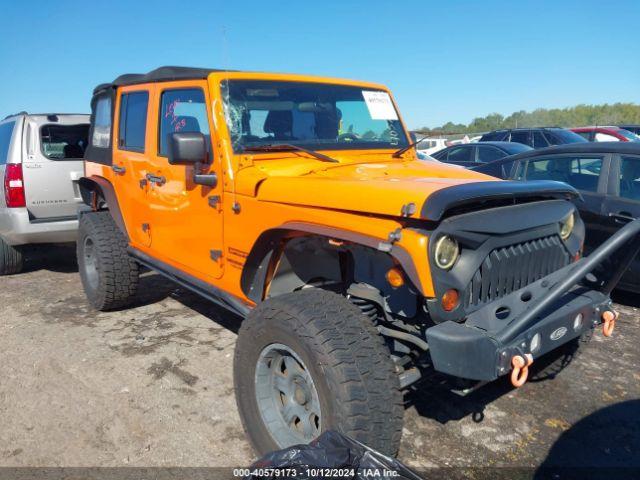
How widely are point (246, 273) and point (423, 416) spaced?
1373mm

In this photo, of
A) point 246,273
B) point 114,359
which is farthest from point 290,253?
point 114,359

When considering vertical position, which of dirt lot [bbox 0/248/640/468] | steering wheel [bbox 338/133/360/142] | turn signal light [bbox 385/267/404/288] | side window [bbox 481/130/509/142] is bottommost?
dirt lot [bbox 0/248/640/468]

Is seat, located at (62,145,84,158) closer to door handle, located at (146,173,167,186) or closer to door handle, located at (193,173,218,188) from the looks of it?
door handle, located at (146,173,167,186)

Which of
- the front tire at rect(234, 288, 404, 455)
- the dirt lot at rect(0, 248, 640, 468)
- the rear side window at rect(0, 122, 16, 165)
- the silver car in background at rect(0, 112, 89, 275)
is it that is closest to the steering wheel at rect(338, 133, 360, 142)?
the front tire at rect(234, 288, 404, 455)

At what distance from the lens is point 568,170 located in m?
5.35

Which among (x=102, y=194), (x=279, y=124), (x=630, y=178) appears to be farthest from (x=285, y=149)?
(x=630, y=178)

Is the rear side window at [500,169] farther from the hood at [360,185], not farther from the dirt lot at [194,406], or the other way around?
the hood at [360,185]

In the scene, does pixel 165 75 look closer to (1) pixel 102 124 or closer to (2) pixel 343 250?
(1) pixel 102 124

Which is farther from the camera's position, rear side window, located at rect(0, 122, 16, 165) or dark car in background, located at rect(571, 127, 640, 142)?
dark car in background, located at rect(571, 127, 640, 142)

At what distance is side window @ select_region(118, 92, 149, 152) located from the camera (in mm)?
4164

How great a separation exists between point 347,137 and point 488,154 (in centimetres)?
676

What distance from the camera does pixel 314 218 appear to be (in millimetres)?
2635

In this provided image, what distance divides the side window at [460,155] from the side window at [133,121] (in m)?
7.23

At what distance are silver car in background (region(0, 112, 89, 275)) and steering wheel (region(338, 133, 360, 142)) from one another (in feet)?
12.1
